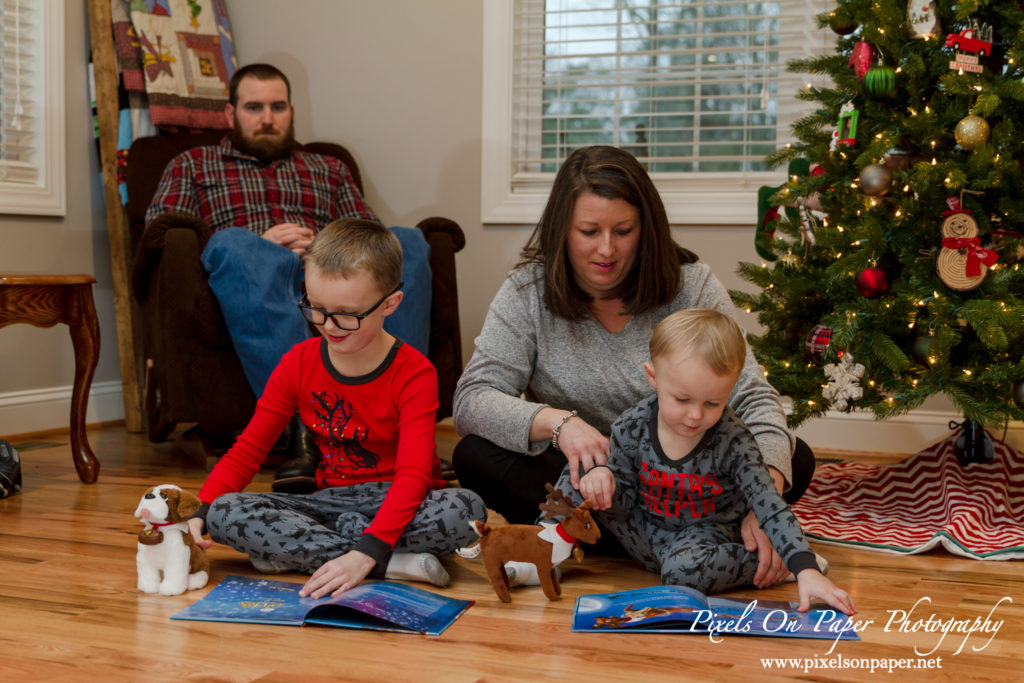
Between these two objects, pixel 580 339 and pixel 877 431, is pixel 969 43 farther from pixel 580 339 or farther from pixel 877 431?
pixel 877 431

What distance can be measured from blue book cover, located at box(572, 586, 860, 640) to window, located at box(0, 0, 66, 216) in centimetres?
261

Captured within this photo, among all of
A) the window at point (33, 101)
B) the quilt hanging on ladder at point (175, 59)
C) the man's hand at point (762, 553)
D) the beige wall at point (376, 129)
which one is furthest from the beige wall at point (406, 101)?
the man's hand at point (762, 553)

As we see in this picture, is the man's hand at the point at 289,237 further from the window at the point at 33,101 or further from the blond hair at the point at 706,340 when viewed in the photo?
the blond hair at the point at 706,340

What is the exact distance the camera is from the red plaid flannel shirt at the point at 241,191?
10.00 ft

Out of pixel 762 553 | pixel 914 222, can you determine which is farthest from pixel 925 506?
pixel 762 553

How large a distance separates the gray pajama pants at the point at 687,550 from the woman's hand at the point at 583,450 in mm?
33

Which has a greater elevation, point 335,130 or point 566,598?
point 335,130

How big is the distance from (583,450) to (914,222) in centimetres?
109

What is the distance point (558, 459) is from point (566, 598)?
13.6 inches

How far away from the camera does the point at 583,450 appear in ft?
5.37

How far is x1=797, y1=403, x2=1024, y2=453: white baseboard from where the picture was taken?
313cm

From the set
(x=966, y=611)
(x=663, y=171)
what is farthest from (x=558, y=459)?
(x=663, y=171)

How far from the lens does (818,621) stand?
Answer: 1.42 meters

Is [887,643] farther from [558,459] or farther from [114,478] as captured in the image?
[114,478]
